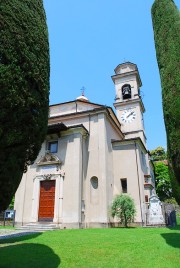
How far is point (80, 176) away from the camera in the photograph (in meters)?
17.0

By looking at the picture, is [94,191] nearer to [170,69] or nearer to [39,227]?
[39,227]

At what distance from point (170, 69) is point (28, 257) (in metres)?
7.73

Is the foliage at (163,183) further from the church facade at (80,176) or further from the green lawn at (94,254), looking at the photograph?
the green lawn at (94,254)

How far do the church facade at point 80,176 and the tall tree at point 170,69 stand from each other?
985 centimetres

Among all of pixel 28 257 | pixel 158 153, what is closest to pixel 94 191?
pixel 28 257

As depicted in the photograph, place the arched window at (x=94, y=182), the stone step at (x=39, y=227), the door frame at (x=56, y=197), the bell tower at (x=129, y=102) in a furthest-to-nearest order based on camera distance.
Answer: the bell tower at (x=129, y=102), the arched window at (x=94, y=182), the door frame at (x=56, y=197), the stone step at (x=39, y=227)

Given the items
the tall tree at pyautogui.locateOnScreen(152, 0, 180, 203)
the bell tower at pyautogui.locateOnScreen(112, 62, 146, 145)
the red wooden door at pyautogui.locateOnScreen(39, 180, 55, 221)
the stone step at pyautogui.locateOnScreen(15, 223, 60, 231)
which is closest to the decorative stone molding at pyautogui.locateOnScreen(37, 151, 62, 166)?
the red wooden door at pyautogui.locateOnScreen(39, 180, 55, 221)

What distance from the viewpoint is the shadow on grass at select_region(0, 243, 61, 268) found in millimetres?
6058

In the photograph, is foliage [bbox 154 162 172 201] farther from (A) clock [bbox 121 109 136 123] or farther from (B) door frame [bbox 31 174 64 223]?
(B) door frame [bbox 31 174 64 223]

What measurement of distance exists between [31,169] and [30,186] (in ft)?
4.51

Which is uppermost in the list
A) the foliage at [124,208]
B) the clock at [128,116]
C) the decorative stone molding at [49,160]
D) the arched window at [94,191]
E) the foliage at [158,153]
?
the foliage at [158,153]

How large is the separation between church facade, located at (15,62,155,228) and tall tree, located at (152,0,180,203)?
985 cm

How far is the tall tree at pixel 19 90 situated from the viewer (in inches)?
194

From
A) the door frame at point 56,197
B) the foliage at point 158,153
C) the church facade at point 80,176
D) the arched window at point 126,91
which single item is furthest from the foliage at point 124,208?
the foliage at point 158,153
